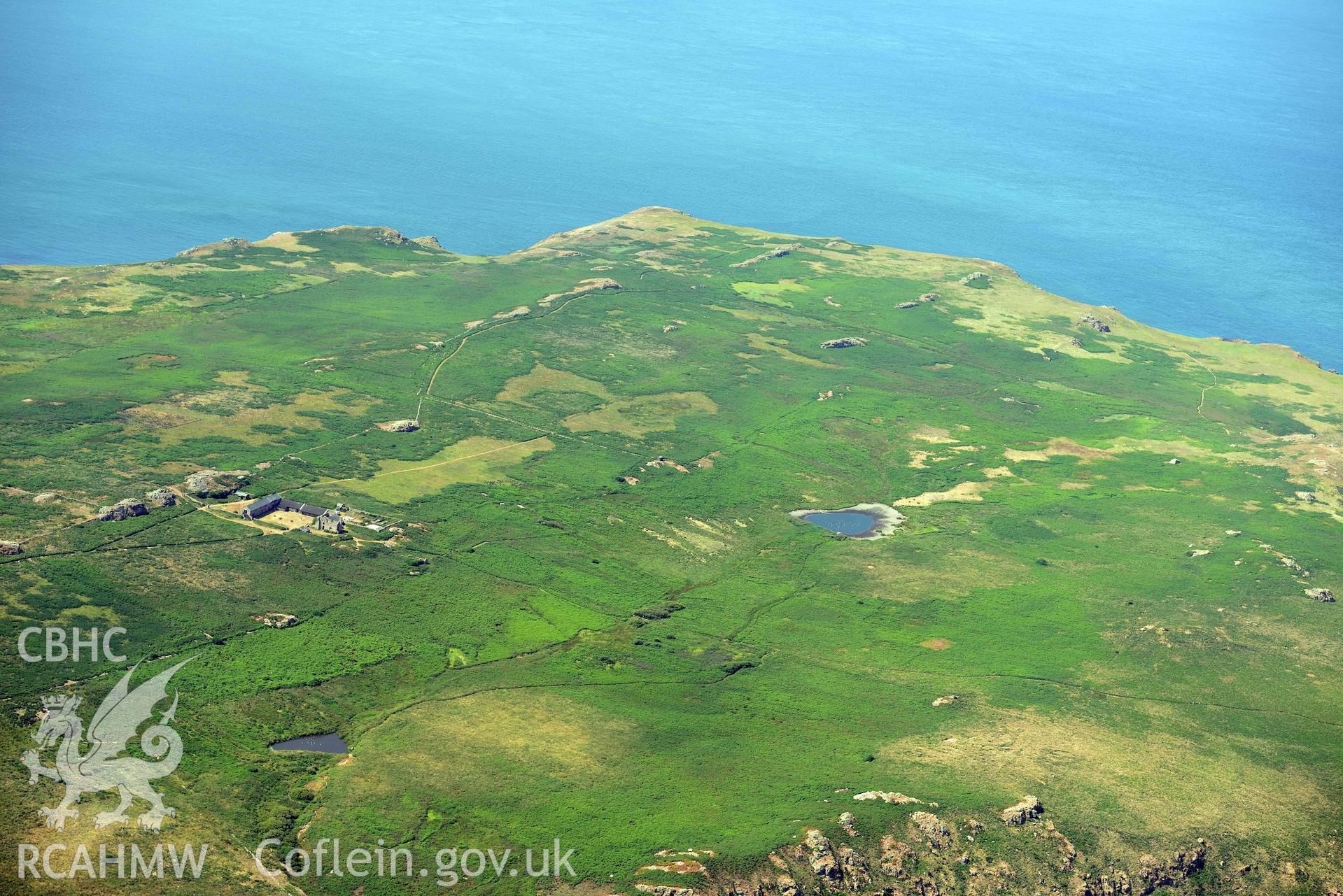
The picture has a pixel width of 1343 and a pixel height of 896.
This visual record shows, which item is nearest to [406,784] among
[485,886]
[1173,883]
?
[485,886]

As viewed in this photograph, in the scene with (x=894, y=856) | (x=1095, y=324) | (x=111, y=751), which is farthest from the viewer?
(x=1095, y=324)

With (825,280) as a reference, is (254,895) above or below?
below

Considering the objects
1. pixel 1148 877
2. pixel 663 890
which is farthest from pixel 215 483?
pixel 1148 877

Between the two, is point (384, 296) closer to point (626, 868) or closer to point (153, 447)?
point (153, 447)

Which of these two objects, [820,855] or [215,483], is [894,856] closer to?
[820,855]

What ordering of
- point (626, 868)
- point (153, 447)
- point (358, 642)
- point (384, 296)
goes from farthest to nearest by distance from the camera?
point (384, 296) → point (153, 447) → point (358, 642) → point (626, 868)

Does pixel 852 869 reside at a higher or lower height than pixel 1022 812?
lower

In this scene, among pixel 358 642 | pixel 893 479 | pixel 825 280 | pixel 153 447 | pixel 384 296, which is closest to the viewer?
pixel 358 642
